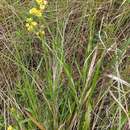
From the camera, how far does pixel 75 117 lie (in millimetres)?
1682

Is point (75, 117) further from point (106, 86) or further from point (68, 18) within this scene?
point (68, 18)

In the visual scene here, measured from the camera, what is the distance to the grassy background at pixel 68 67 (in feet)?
5.54

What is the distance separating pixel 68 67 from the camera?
1.75 metres

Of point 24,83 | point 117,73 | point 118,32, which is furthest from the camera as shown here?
point 118,32

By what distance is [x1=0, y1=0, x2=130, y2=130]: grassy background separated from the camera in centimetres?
169

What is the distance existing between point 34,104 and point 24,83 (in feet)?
0.44

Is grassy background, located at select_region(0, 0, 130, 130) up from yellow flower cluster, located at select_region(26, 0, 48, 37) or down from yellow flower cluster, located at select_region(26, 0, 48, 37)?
down

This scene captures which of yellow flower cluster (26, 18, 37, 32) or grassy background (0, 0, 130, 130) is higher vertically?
yellow flower cluster (26, 18, 37, 32)

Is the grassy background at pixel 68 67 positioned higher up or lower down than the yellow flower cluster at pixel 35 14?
lower down

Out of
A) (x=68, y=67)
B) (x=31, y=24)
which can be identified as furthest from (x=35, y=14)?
(x=68, y=67)

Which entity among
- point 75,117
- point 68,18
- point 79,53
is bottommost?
point 75,117

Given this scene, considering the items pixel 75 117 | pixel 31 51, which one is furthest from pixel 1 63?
pixel 75 117

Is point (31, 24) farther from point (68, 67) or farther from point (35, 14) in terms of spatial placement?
point (68, 67)

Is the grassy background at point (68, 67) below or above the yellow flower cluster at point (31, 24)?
below
